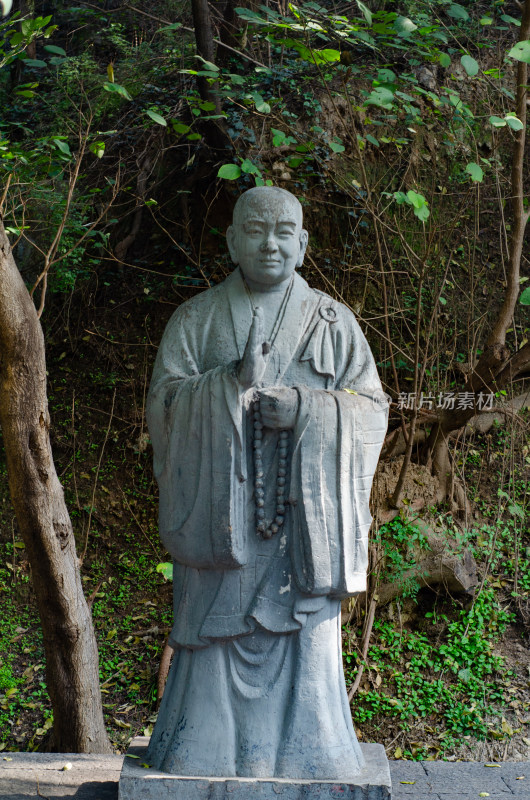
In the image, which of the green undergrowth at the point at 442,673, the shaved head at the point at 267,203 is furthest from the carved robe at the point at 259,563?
the green undergrowth at the point at 442,673

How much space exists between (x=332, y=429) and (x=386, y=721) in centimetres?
352

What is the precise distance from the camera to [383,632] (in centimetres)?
673

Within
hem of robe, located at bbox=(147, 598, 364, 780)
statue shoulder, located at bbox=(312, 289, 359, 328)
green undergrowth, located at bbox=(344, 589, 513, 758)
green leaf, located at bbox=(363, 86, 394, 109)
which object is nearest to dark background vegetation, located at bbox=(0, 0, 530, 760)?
green undergrowth, located at bbox=(344, 589, 513, 758)

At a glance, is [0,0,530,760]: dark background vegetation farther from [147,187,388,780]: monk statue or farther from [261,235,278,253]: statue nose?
[147,187,388,780]: monk statue

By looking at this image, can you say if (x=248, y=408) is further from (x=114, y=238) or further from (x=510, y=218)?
(x=510, y=218)

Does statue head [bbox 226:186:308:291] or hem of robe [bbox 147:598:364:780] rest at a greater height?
statue head [bbox 226:186:308:291]

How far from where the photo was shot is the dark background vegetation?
249 inches

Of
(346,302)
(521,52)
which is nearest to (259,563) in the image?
(521,52)

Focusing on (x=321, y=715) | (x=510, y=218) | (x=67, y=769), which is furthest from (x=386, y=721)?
(x=510, y=218)

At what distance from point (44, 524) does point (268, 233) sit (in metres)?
2.73

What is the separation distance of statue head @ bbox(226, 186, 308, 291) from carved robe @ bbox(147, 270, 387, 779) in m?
0.27

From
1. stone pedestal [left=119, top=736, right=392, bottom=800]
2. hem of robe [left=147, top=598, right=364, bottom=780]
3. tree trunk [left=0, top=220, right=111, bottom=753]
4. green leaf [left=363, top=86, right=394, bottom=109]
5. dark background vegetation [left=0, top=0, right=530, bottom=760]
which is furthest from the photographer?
dark background vegetation [left=0, top=0, right=530, bottom=760]

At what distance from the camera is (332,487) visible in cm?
357

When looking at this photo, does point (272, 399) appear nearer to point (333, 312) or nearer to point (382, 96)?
point (333, 312)
